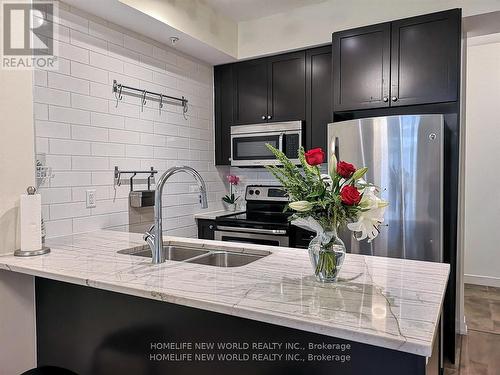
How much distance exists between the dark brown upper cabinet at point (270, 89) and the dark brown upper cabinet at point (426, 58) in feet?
2.76

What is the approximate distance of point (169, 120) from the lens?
312 cm

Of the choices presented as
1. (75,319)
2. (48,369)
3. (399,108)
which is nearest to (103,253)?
(75,319)

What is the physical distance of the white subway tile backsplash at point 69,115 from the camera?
2227 millimetres

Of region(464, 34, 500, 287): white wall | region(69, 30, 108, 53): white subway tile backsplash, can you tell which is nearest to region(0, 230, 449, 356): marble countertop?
region(69, 30, 108, 53): white subway tile backsplash

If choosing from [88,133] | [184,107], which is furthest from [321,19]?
[88,133]

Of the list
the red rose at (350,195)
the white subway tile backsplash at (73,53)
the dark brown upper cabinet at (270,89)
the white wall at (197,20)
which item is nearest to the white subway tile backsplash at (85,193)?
the white subway tile backsplash at (73,53)

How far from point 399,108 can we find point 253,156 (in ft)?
4.40

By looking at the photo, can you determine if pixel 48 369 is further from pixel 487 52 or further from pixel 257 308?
pixel 487 52

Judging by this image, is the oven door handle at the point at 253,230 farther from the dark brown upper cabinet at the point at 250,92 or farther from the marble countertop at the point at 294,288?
the marble countertop at the point at 294,288

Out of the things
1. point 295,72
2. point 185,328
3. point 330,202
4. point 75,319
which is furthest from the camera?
point 295,72

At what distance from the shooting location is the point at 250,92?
11.4 ft

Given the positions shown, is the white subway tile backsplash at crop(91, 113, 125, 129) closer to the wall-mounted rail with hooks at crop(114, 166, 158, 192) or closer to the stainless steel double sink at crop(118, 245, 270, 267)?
the wall-mounted rail with hooks at crop(114, 166, 158, 192)

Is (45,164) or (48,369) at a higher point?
(45,164)

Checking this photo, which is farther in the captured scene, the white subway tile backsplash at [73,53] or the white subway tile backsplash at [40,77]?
the white subway tile backsplash at [73,53]
